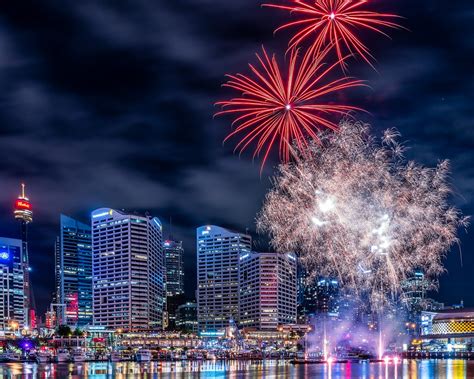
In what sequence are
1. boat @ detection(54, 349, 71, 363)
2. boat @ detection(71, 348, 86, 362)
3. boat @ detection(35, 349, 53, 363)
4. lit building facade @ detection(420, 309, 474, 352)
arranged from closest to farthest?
1. boat @ detection(54, 349, 71, 363)
2. boat @ detection(35, 349, 53, 363)
3. boat @ detection(71, 348, 86, 362)
4. lit building facade @ detection(420, 309, 474, 352)

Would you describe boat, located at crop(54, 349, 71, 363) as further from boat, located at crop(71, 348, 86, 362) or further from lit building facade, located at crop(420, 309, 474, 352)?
lit building facade, located at crop(420, 309, 474, 352)

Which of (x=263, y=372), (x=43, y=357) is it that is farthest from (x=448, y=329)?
(x=263, y=372)

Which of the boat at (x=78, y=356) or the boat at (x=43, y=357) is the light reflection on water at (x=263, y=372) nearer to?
the boat at (x=78, y=356)

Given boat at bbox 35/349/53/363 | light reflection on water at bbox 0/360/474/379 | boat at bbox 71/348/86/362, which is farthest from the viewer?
boat at bbox 71/348/86/362

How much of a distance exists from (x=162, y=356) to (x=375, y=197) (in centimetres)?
10857

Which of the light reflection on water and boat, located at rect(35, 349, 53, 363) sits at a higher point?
the light reflection on water

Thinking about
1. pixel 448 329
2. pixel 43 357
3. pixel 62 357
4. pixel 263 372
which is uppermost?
pixel 263 372

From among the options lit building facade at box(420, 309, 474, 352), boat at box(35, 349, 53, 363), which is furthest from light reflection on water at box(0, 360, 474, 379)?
lit building facade at box(420, 309, 474, 352)

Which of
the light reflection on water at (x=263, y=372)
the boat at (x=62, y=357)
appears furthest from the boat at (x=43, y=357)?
the light reflection on water at (x=263, y=372)

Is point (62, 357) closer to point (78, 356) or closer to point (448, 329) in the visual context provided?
point (78, 356)

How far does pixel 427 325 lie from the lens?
641 ft

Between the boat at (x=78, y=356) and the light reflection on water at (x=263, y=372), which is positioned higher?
the light reflection on water at (x=263, y=372)

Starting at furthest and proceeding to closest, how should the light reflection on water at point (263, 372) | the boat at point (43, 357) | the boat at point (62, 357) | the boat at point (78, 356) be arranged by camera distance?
the boat at point (78, 356) < the boat at point (43, 357) < the boat at point (62, 357) < the light reflection on water at point (263, 372)

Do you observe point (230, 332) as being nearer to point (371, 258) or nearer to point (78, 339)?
point (78, 339)
